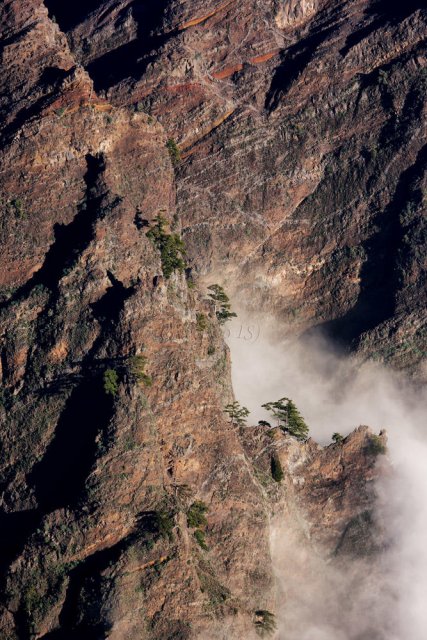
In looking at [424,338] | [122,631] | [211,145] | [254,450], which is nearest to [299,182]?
[211,145]

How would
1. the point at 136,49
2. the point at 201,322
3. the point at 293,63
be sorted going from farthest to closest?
the point at 136,49 < the point at 293,63 < the point at 201,322

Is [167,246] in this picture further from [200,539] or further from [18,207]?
[200,539]

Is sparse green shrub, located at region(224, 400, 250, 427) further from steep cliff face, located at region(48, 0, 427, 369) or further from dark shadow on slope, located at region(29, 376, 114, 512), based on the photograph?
steep cliff face, located at region(48, 0, 427, 369)

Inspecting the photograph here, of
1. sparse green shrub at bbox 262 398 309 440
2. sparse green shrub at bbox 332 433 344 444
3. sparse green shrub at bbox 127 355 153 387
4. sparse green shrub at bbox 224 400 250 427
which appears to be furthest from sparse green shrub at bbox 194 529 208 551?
sparse green shrub at bbox 332 433 344 444

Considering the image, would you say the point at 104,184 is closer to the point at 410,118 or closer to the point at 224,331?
the point at 224,331

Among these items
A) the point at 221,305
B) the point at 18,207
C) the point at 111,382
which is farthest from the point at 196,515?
the point at 18,207

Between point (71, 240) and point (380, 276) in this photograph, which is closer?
point (71, 240)
